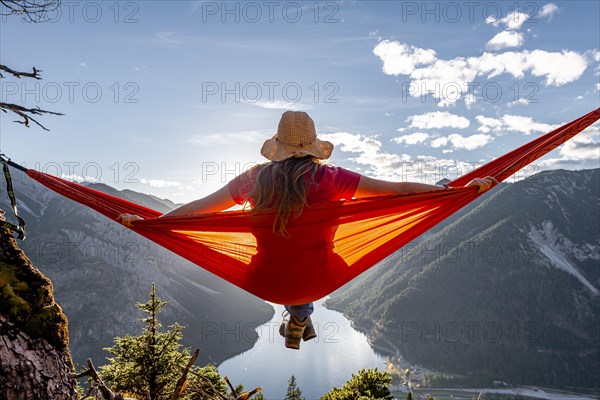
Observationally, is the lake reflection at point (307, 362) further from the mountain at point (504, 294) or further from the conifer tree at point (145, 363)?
the conifer tree at point (145, 363)

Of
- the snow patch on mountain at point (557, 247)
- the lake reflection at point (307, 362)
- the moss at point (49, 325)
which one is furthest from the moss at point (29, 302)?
the snow patch on mountain at point (557, 247)

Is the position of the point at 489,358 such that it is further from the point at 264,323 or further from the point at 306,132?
the point at 306,132

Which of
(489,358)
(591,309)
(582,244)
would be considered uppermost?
(582,244)

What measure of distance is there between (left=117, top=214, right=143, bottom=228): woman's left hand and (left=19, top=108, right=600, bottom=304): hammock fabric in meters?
0.05

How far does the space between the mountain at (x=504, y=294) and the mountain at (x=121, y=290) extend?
120 ft

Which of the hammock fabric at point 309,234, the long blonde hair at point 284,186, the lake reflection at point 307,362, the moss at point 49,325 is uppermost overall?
the long blonde hair at point 284,186

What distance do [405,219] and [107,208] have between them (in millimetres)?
2210

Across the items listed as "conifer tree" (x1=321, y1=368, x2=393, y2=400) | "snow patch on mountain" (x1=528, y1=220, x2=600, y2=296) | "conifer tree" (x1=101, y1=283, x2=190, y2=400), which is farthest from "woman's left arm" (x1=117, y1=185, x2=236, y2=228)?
"snow patch on mountain" (x1=528, y1=220, x2=600, y2=296)

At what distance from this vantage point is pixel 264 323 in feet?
381

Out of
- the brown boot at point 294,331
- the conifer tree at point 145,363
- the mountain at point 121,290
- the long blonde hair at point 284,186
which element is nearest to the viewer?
the long blonde hair at point 284,186

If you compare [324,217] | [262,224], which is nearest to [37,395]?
[262,224]

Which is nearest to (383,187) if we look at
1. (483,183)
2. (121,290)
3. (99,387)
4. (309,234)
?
(309,234)

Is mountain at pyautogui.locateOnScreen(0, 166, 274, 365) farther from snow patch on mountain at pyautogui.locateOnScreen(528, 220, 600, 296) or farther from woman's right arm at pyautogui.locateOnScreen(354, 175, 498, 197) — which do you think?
woman's right arm at pyautogui.locateOnScreen(354, 175, 498, 197)

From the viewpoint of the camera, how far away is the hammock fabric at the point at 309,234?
2549 mm
